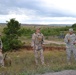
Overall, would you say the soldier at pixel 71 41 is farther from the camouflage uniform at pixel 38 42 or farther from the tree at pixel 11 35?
the tree at pixel 11 35

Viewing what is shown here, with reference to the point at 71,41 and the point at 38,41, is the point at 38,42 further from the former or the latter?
the point at 71,41

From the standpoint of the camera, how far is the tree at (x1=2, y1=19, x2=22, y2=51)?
88.1 feet

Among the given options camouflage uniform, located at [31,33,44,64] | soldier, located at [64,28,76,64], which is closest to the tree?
camouflage uniform, located at [31,33,44,64]

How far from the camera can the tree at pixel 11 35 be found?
26848mm

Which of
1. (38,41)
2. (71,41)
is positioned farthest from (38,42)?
(71,41)

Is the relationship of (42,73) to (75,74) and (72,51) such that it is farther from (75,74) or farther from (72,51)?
(72,51)

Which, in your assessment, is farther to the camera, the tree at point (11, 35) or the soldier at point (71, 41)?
the tree at point (11, 35)

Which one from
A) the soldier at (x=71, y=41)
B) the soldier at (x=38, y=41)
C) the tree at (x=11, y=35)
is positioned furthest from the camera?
the tree at (x=11, y=35)

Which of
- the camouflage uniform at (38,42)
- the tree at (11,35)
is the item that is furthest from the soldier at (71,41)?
the tree at (11,35)

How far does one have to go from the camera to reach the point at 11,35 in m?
27.3

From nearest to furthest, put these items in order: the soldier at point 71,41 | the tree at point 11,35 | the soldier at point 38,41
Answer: the soldier at point 71,41 → the soldier at point 38,41 → the tree at point 11,35

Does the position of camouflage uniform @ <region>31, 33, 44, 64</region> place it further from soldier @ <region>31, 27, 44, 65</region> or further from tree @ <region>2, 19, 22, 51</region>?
tree @ <region>2, 19, 22, 51</region>

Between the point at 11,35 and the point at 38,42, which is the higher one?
the point at 38,42

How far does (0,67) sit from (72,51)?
366 cm
